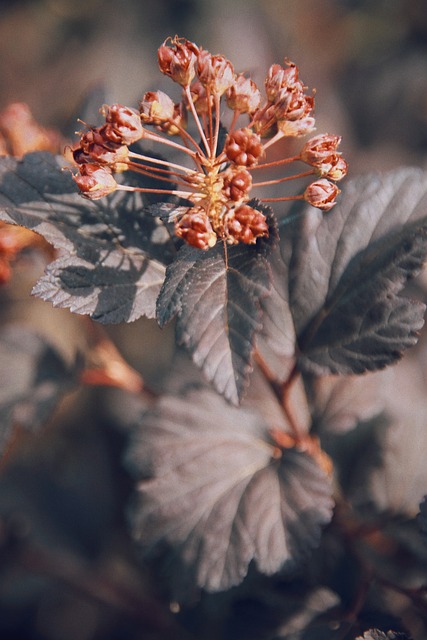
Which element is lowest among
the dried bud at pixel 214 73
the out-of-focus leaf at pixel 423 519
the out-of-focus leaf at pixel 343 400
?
the out-of-focus leaf at pixel 343 400

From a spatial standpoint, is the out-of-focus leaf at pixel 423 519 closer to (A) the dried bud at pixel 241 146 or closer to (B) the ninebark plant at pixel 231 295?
(B) the ninebark plant at pixel 231 295

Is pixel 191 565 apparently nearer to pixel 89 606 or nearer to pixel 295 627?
pixel 295 627

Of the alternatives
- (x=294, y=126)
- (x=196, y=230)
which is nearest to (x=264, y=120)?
(x=294, y=126)

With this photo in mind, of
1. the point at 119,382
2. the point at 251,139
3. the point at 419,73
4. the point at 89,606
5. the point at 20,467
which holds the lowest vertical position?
the point at 89,606

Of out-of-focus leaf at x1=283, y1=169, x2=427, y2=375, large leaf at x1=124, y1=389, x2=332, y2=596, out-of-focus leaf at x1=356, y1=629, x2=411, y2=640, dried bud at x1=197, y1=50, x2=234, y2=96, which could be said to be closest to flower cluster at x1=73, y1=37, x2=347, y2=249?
dried bud at x1=197, y1=50, x2=234, y2=96

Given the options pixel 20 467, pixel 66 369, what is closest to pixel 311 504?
pixel 66 369

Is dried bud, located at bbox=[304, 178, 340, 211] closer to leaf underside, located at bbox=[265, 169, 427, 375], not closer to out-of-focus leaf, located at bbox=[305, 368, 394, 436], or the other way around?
leaf underside, located at bbox=[265, 169, 427, 375]

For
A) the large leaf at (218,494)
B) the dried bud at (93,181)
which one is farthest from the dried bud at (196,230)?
the large leaf at (218,494)

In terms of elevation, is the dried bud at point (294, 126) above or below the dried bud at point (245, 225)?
above
